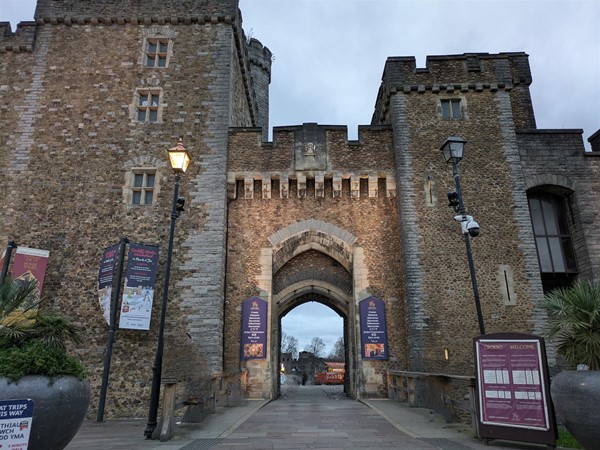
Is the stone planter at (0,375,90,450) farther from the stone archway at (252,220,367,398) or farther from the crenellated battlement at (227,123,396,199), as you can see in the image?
the crenellated battlement at (227,123,396,199)

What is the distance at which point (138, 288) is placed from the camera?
45.5 feet

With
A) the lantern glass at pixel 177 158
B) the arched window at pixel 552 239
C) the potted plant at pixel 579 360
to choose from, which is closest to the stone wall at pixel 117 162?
the lantern glass at pixel 177 158

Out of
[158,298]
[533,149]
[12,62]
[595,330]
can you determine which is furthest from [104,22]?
[595,330]

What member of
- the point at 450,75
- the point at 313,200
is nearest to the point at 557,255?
the point at 450,75

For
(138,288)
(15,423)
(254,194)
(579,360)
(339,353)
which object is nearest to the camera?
(15,423)

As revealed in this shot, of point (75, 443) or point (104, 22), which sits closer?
point (75, 443)

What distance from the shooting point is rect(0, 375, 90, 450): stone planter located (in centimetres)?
524

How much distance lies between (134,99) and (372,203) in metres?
9.88

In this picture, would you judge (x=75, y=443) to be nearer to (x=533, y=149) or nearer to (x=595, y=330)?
(x=595, y=330)

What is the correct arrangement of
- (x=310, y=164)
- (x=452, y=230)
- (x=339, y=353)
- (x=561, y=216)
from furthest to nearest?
(x=339, y=353) → (x=561, y=216) → (x=310, y=164) → (x=452, y=230)

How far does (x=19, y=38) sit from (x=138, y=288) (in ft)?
38.4

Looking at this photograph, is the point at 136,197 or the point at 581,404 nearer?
the point at 581,404

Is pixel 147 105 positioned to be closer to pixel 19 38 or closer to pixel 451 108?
pixel 19 38

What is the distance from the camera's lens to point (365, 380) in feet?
49.2
